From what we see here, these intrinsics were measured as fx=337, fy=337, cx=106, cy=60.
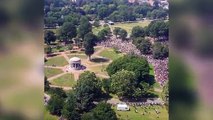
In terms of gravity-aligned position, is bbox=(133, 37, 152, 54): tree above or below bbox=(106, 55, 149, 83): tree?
above

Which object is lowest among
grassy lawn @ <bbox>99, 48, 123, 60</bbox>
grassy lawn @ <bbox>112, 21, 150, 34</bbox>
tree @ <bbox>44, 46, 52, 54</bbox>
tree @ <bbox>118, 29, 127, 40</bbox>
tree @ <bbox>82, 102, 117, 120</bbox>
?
tree @ <bbox>82, 102, 117, 120</bbox>

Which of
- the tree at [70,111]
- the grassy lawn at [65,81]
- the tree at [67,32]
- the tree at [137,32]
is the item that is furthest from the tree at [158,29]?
the tree at [70,111]

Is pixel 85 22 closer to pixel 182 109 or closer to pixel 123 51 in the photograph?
pixel 123 51

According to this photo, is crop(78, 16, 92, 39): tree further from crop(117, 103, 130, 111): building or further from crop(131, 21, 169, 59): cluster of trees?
crop(117, 103, 130, 111): building

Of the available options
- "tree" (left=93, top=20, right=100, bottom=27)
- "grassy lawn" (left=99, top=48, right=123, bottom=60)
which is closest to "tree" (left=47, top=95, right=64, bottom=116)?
"grassy lawn" (left=99, top=48, right=123, bottom=60)

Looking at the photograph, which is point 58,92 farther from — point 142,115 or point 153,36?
point 153,36

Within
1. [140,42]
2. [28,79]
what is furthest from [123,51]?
[28,79]

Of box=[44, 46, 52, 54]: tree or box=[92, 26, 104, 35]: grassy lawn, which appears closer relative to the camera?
box=[44, 46, 52, 54]: tree
